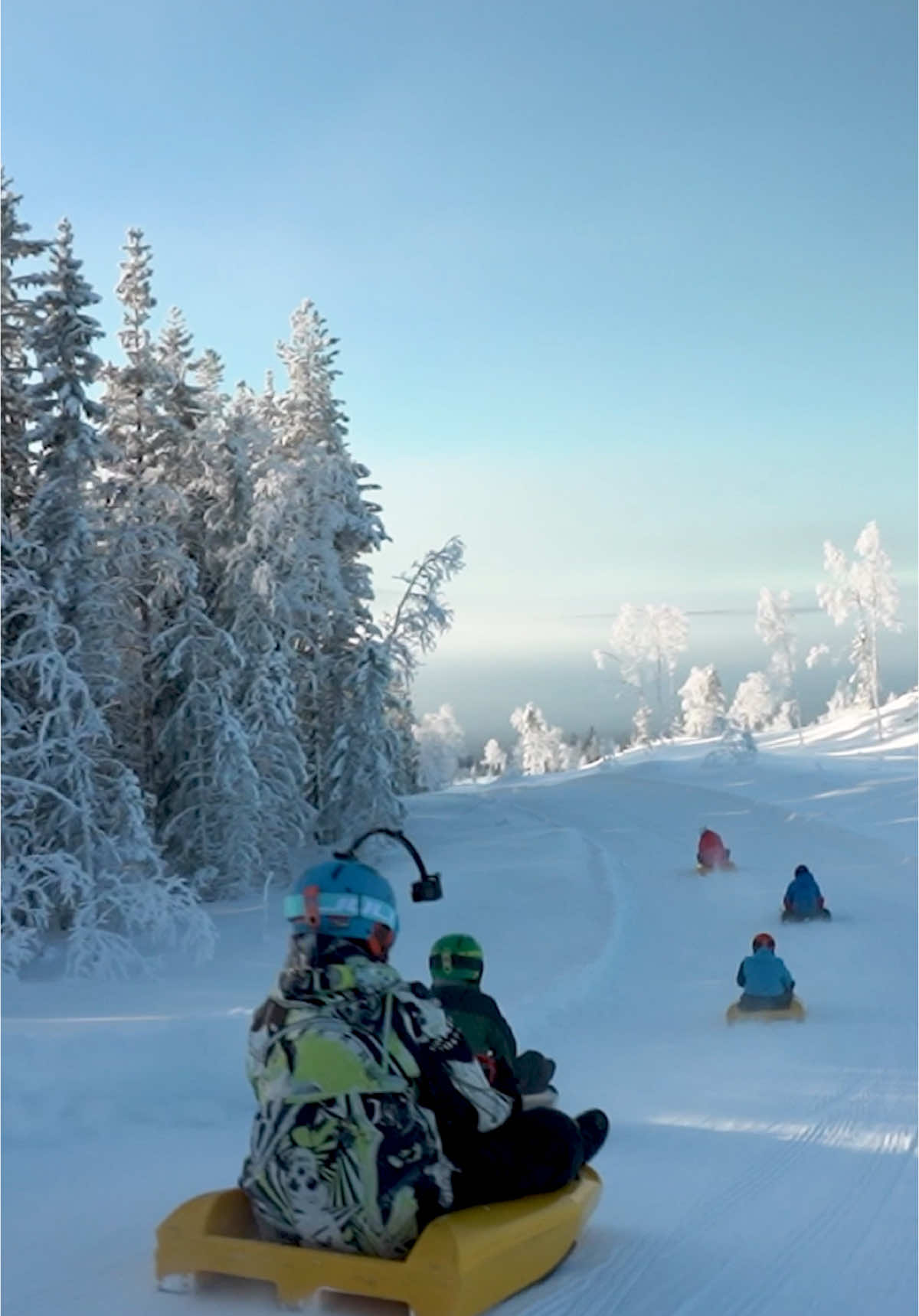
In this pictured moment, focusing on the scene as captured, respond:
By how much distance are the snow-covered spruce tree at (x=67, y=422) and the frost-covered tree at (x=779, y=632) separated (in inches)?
3392

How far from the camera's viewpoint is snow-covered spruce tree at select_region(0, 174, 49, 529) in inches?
843

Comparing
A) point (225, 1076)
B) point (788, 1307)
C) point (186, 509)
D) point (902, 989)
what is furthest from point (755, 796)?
point (788, 1307)

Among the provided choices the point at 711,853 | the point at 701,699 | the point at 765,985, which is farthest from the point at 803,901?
the point at 701,699

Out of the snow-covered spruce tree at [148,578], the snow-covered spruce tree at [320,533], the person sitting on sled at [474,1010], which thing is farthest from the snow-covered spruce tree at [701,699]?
the person sitting on sled at [474,1010]

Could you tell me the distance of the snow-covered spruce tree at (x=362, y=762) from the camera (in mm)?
31656

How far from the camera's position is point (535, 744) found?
112 meters

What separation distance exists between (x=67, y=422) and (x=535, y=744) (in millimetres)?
91840

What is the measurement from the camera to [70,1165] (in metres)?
6.96

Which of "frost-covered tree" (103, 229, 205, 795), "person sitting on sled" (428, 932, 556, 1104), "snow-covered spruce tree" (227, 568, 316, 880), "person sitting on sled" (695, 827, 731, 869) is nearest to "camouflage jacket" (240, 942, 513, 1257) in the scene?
"person sitting on sled" (428, 932, 556, 1104)

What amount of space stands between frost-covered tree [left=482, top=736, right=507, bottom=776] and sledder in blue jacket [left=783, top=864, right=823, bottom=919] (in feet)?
343

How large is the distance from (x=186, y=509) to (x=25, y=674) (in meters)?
8.61

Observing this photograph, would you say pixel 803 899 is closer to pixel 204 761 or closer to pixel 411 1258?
pixel 204 761

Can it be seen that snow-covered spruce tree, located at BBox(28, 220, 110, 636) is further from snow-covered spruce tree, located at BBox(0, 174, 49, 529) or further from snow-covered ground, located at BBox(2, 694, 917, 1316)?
snow-covered ground, located at BBox(2, 694, 917, 1316)

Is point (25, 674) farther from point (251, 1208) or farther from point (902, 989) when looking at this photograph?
point (251, 1208)
